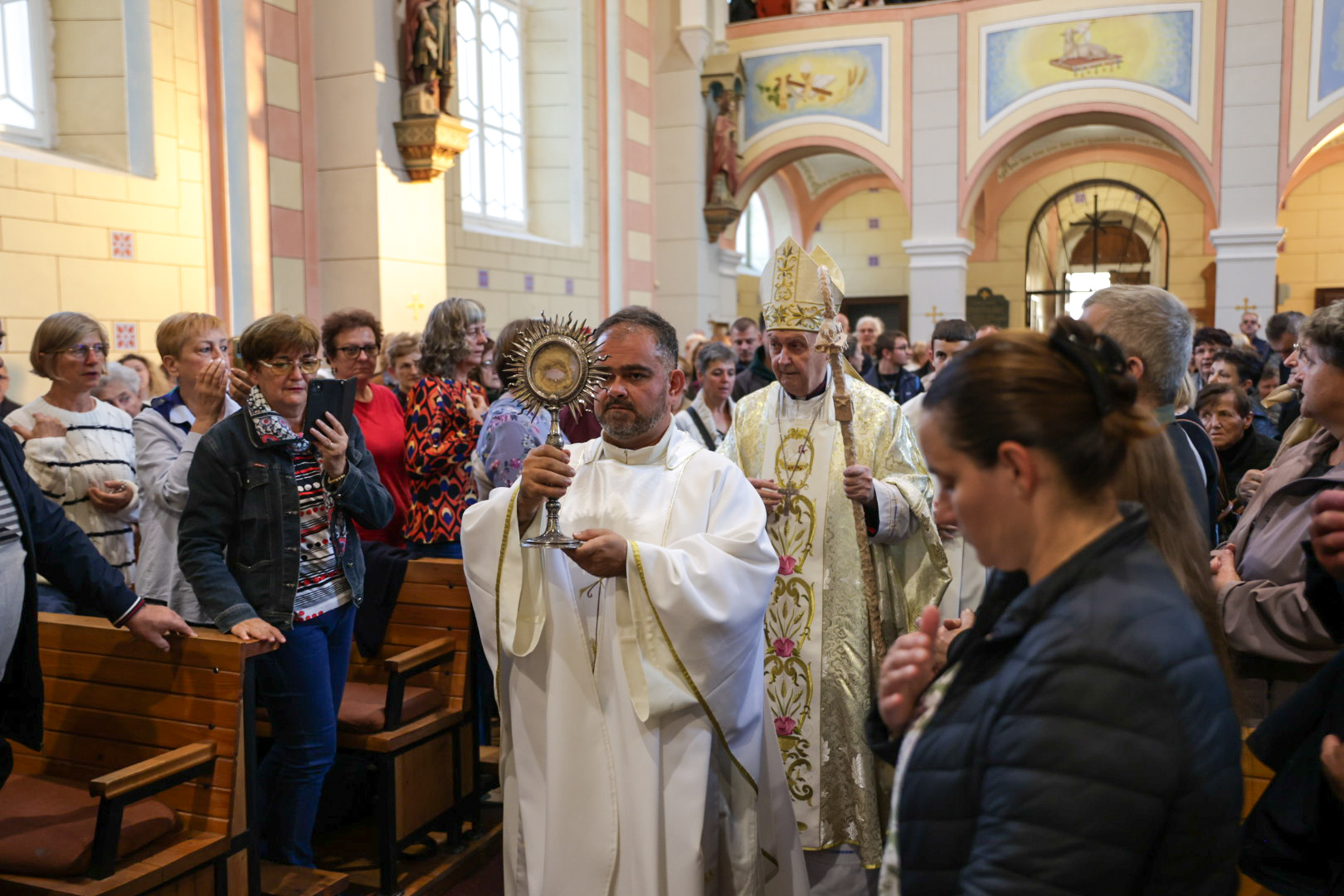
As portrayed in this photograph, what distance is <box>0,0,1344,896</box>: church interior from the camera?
3322 millimetres

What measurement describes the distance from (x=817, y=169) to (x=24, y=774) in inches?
641

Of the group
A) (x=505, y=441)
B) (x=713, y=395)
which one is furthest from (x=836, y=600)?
(x=713, y=395)

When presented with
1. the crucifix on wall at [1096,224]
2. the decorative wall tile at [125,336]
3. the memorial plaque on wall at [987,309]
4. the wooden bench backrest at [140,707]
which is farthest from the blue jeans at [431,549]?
the crucifix on wall at [1096,224]

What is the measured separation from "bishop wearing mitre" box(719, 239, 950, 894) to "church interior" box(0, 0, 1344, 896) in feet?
1.18

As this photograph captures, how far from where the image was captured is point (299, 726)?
2900mm

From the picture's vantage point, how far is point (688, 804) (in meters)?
2.44

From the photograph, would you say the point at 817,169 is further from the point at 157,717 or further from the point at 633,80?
the point at 157,717

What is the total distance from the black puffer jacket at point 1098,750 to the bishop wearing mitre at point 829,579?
192cm

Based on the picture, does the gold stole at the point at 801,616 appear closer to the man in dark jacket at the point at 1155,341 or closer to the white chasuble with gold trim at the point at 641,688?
the white chasuble with gold trim at the point at 641,688

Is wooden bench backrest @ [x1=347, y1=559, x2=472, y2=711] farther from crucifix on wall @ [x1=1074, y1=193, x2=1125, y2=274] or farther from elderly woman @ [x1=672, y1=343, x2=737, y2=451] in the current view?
crucifix on wall @ [x1=1074, y1=193, x2=1125, y2=274]

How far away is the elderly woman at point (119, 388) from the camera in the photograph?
201 inches

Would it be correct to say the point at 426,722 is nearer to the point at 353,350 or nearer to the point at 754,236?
the point at 353,350

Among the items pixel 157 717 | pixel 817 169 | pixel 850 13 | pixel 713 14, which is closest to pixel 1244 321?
pixel 850 13

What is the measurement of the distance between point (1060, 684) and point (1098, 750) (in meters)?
0.07
